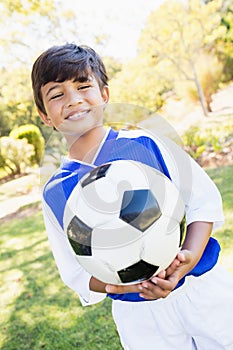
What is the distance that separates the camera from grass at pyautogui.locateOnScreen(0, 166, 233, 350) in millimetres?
2381

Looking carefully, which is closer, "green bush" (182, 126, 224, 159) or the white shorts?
the white shorts

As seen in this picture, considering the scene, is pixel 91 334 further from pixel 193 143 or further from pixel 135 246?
pixel 193 143

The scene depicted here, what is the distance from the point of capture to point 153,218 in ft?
3.11

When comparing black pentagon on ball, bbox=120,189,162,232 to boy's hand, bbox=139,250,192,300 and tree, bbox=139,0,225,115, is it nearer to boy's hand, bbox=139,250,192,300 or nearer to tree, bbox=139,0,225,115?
boy's hand, bbox=139,250,192,300

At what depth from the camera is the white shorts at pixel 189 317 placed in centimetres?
118

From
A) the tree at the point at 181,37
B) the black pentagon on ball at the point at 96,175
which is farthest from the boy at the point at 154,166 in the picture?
the tree at the point at 181,37

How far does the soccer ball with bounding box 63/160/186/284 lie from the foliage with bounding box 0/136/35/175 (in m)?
9.05

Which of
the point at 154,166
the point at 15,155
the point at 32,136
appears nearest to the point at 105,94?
the point at 154,166

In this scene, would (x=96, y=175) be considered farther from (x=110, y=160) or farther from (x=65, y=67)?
(x=65, y=67)

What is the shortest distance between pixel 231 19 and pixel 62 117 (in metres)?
13.1

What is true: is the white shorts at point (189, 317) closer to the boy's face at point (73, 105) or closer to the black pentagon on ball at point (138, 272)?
the black pentagon on ball at point (138, 272)

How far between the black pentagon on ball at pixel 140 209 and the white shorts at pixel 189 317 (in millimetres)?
342

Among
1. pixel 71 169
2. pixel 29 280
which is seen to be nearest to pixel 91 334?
pixel 29 280

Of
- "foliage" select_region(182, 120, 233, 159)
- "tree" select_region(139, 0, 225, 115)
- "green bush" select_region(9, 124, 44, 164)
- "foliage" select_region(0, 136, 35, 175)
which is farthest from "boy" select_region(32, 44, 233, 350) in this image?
"green bush" select_region(9, 124, 44, 164)
